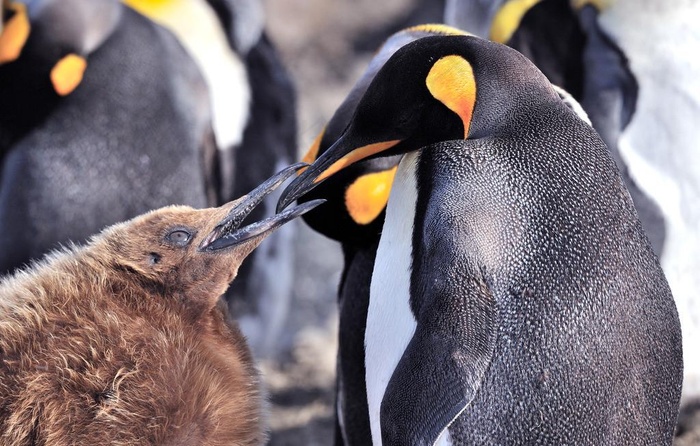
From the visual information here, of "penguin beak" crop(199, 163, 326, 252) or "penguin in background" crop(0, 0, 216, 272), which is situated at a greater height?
"penguin beak" crop(199, 163, 326, 252)

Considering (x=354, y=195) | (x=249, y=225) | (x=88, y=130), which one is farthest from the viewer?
(x=88, y=130)

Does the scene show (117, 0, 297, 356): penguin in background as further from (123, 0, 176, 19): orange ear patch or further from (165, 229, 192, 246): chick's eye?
(165, 229, 192, 246): chick's eye

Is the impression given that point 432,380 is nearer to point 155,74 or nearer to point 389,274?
point 389,274

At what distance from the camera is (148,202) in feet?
8.89

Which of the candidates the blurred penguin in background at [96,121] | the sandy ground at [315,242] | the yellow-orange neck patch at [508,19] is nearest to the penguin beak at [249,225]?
the yellow-orange neck patch at [508,19]

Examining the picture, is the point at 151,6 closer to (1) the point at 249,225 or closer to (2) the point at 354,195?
(2) the point at 354,195

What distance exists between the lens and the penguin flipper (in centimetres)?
133

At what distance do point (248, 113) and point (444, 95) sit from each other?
164cm

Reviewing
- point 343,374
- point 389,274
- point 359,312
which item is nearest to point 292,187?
point 389,274

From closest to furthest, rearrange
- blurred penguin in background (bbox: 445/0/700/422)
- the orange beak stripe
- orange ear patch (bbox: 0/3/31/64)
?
1. the orange beak stripe
2. blurred penguin in background (bbox: 445/0/700/422)
3. orange ear patch (bbox: 0/3/31/64)

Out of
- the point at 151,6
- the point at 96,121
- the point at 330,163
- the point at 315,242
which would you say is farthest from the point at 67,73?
the point at 315,242

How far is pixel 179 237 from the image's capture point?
5.49 ft

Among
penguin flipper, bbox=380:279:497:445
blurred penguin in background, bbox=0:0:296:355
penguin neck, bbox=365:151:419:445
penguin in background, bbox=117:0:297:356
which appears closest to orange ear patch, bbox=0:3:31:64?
blurred penguin in background, bbox=0:0:296:355

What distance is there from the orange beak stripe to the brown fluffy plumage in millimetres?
157
